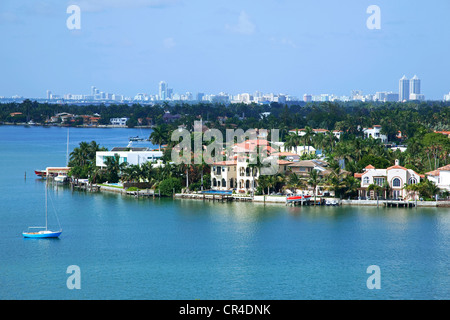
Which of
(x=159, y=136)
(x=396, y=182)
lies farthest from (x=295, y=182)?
(x=159, y=136)

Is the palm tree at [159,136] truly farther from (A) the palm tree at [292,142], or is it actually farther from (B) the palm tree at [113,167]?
(A) the palm tree at [292,142]

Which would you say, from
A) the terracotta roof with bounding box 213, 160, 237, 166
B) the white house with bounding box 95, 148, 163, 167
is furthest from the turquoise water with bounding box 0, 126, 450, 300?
the white house with bounding box 95, 148, 163, 167

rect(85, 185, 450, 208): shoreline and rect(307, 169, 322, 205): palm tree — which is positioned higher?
rect(307, 169, 322, 205): palm tree

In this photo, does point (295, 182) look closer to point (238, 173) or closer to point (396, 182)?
point (238, 173)

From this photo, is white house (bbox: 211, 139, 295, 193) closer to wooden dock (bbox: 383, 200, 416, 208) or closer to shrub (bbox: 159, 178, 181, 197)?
shrub (bbox: 159, 178, 181, 197)

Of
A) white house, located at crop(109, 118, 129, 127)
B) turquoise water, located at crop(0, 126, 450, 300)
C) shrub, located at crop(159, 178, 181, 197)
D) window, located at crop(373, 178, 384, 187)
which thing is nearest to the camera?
turquoise water, located at crop(0, 126, 450, 300)
